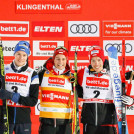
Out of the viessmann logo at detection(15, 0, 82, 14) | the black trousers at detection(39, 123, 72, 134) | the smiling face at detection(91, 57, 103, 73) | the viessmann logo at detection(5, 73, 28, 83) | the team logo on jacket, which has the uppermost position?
the viessmann logo at detection(15, 0, 82, 14)

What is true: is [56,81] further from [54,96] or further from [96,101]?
[96,101]

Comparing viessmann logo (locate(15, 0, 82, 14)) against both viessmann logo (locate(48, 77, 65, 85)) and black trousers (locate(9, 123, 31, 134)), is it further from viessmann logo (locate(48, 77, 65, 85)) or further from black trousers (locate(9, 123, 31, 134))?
black trousers (locate(9, 123, 31, 134))

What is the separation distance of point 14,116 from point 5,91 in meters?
0.34

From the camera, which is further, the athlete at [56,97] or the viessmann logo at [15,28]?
the viessmann logo at [15,28]

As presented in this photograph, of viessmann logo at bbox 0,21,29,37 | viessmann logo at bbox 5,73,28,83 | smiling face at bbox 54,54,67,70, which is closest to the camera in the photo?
viessmann logo at bbox 5,73,28,83

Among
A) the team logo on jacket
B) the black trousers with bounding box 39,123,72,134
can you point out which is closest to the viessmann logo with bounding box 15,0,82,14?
the team logo on jacket

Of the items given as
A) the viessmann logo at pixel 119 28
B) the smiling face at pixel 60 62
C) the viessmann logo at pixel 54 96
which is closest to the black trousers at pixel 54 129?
the viessmann logo at pixel 54 96

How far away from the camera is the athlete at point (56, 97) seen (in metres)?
4.38

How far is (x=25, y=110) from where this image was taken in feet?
14.1

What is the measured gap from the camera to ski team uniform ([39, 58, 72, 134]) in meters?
4.38

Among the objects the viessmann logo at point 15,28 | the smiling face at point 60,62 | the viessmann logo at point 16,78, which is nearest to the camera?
the viessmann logo at point 16,78

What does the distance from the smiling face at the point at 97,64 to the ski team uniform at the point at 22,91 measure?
78 centimetres

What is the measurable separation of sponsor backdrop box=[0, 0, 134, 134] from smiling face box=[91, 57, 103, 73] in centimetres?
188

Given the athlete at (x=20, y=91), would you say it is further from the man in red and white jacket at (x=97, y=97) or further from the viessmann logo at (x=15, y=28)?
the viessmann logo at (x=15, y=28)
